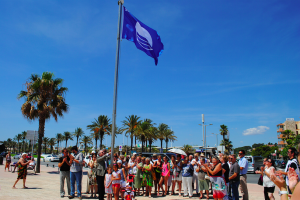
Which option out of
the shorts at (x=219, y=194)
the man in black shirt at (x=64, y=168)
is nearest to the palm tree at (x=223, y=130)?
the man in black shirt at (x=64, y=168)

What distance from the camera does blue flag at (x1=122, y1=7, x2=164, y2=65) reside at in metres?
8.68

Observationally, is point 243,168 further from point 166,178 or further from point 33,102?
point 33,102

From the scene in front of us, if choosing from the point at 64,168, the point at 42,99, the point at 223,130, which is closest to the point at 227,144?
the point at 223,130

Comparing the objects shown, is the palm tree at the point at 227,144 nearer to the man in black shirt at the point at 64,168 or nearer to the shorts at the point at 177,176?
the shorts at the point at 177,176

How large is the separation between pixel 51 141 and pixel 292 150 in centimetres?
10354

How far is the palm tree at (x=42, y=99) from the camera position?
1952 centimetres

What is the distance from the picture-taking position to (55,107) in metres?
20.5

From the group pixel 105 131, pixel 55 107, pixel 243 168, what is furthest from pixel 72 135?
pixel 243 168

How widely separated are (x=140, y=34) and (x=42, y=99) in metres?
14.5

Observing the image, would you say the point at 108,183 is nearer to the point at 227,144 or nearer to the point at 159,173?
the point at 159,173

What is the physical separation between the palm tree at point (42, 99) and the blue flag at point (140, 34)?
1386 centimetres

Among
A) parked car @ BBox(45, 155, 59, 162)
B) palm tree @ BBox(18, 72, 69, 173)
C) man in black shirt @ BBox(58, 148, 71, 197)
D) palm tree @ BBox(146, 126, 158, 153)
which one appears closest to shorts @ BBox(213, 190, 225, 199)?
man in black shirt @ BBox(58, 148, 71, 197)

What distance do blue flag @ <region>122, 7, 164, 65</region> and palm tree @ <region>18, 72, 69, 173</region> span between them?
13863mm

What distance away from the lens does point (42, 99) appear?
19.8m
